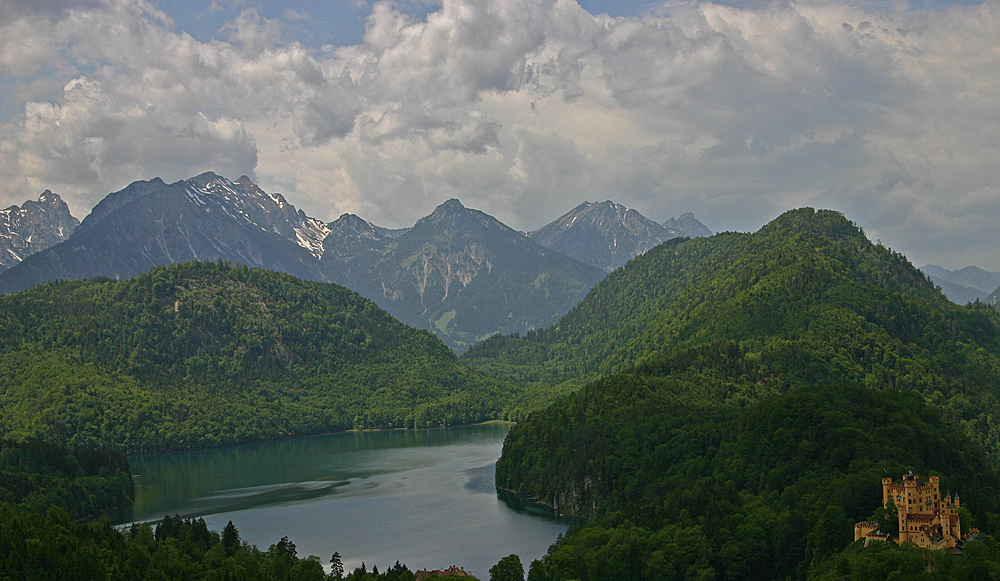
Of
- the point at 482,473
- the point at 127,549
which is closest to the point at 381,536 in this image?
the point at 127,549

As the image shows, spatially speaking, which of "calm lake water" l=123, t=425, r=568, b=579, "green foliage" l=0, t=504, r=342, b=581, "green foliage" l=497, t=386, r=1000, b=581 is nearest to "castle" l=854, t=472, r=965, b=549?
"green foliage" l=497, t=386, r=1000, b=581

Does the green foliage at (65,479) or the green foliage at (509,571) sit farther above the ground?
the green foliage at (65,479)

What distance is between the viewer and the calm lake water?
11794cm

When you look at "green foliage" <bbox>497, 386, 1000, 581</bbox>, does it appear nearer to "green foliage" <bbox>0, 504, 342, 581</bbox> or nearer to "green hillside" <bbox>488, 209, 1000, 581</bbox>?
"green hillside" <bbox>488, 209, 1000, 581</bbox>

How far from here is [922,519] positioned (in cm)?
8044

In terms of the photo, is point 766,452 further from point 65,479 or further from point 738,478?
point 65,479

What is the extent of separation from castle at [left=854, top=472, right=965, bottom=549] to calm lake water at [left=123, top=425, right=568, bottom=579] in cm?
3932

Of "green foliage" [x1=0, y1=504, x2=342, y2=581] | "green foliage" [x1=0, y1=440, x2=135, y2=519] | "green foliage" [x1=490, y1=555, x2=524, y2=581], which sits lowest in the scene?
"green foliage" [x1=490, y1=555, x2=524, y2=581]

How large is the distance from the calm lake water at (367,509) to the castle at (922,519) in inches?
1548

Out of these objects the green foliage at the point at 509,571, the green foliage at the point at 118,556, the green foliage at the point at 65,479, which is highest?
the green foliage at the point at 65,479

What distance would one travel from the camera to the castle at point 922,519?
261 feet

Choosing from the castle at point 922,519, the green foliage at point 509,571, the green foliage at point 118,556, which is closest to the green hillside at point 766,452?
the castle at point 922,519

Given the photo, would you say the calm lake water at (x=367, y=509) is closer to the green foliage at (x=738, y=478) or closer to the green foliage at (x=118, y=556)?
the green foliage at (x=738, y=478)

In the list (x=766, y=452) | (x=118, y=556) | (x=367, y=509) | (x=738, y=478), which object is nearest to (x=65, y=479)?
(x=367, y=509)
